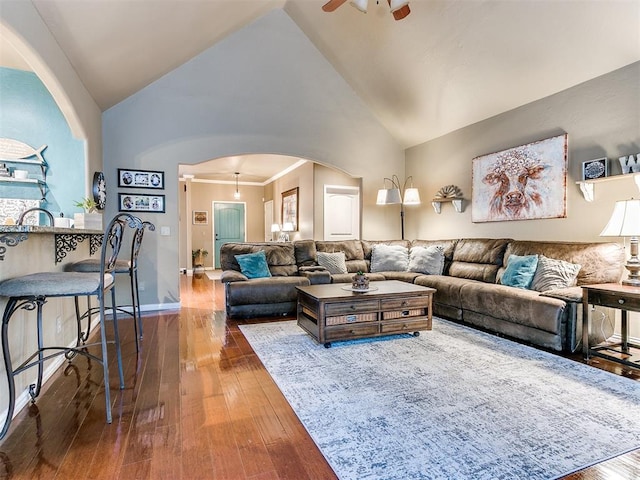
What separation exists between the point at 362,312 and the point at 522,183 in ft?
9.02

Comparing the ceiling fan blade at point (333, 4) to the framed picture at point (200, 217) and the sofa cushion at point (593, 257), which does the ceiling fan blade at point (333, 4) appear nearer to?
the sofa cushion at point (593, 257)

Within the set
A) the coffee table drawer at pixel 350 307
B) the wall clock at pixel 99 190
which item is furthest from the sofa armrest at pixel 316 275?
the wall clock at pixel 99 190

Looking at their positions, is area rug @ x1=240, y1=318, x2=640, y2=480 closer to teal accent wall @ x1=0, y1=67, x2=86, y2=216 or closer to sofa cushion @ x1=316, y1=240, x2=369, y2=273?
sofa cushion @ x1=316, y1=240, x2=369, y2=273

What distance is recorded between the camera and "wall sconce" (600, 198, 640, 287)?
2.74 meters

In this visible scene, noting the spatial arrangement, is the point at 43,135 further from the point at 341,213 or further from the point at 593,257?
the point at 593,257

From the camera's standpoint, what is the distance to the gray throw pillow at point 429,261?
4918mm

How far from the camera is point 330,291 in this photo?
3475mm

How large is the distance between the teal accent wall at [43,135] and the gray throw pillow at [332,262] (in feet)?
10.1

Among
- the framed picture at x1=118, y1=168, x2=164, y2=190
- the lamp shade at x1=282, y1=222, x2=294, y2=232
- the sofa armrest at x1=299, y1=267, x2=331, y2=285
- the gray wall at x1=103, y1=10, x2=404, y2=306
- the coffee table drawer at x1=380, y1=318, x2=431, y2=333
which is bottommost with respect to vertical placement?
the coffee table drawer at x1=380, y1=318, x2=431, y2=333

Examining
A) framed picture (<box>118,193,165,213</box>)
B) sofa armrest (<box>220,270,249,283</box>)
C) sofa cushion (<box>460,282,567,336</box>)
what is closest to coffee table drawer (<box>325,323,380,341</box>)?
sofa cushion (<box>460,282,567,336</box>)

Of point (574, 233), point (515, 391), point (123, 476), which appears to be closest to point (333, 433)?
point (123, 476)

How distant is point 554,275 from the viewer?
341 centimetres

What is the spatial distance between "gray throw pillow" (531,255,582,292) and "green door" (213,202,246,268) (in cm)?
845

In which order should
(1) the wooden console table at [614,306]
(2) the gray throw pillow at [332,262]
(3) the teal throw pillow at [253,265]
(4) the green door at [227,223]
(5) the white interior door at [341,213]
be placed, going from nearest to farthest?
1. (1) the wooden console table at [614,306]
2. (3) the teal throw pillow at [253,265]
3. (2) the gray throw pillow at [332,262]
4. (5) the white interior door at [341,213]
5. (4) the green door at [227,223]
